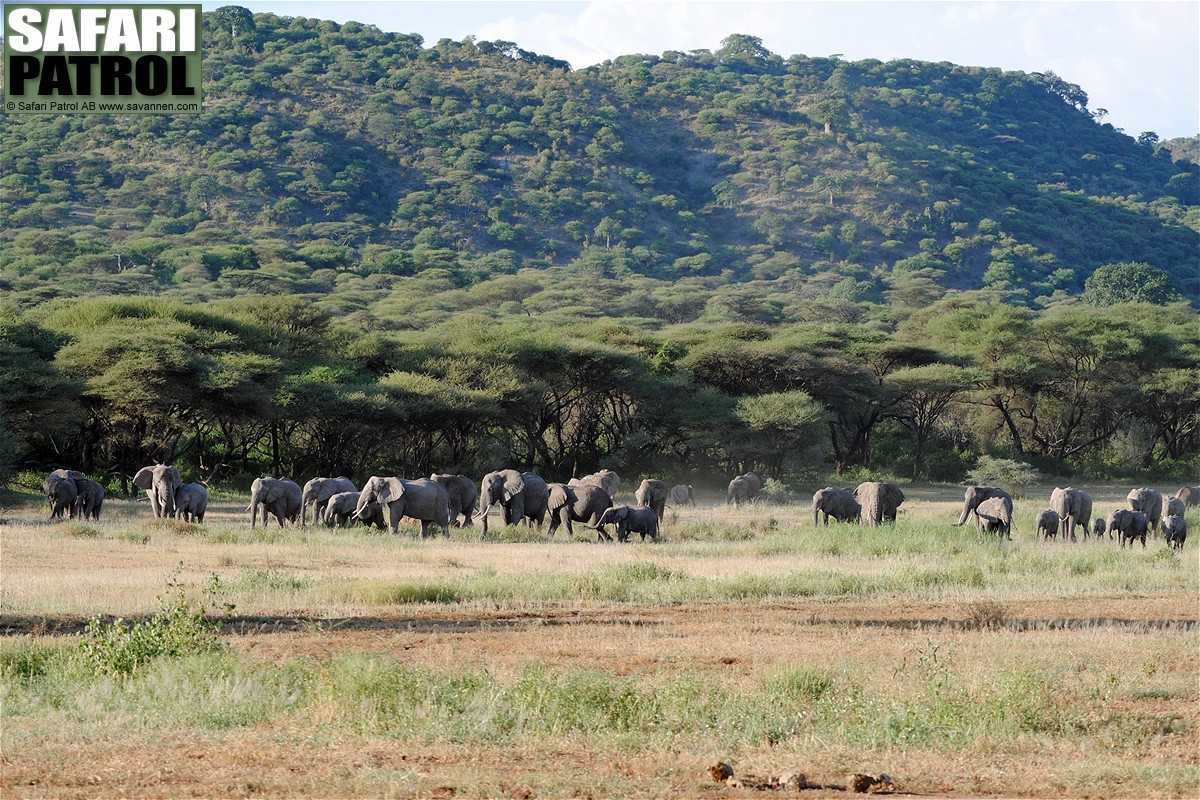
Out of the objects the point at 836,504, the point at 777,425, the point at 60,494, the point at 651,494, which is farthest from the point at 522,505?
the point at 777,425

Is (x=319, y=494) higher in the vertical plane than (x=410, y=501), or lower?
lower


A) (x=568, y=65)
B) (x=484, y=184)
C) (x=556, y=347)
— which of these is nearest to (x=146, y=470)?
(x=556, y=347)

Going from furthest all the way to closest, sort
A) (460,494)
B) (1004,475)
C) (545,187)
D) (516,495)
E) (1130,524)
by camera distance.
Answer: (545,187) → (1004,475) → (460,494) → (516,495) → (1130,524)

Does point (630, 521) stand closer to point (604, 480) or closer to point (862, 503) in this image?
point (862, 503)

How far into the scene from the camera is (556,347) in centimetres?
4816

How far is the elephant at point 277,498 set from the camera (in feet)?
92.8

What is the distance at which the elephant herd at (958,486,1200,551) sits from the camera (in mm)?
26438

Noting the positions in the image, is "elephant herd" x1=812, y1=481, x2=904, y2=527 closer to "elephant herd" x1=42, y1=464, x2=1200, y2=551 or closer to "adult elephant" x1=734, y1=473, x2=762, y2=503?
"elephant herd" x1=42, y1=464, x2=1200, y2=551

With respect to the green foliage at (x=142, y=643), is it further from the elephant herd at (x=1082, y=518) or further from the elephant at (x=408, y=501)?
the elephant herd at (x=1082, y=518)

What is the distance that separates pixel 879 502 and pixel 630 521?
6.76m

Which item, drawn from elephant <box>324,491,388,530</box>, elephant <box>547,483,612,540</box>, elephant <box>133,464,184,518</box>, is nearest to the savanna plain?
elephant <box>547,483,612,540</box>

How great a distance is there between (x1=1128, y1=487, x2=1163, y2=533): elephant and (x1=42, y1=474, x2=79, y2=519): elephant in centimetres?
2221

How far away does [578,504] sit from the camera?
27594 mm

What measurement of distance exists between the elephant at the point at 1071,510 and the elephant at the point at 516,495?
10572 mm
